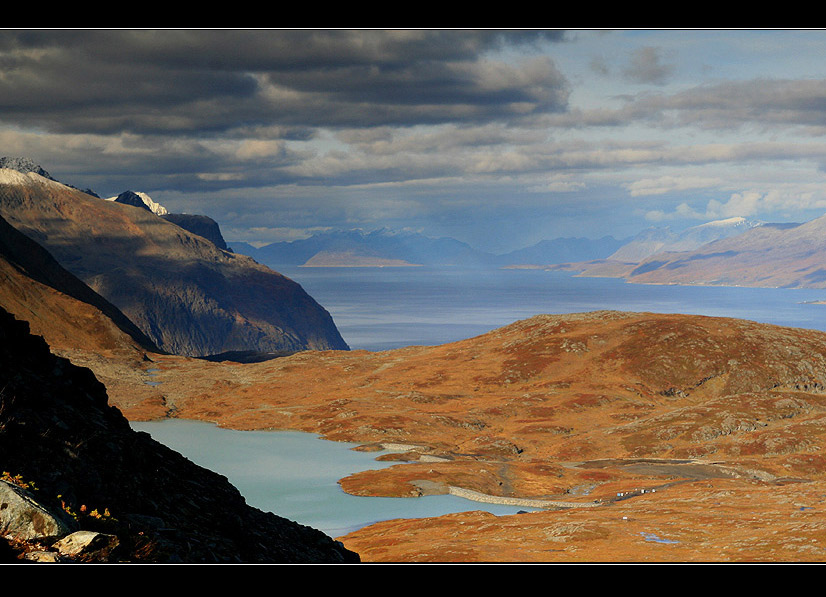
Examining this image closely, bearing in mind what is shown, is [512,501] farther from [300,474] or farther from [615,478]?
[300,474]

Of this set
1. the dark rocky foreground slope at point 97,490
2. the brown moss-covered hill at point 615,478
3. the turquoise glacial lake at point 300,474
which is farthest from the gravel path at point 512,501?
the dark rocky foreground slope at point 97,490

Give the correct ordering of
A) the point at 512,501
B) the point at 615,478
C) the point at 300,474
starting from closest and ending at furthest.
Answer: the point at 512,501 < the point at 615,478 < the point at 300,474

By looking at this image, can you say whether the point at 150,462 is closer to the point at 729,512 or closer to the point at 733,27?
the point at 733,27

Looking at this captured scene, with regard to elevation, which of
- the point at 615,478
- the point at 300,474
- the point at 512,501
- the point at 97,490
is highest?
the point at 300,474

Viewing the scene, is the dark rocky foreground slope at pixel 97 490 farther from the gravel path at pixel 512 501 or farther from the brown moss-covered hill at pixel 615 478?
the gravel path at pixel 512 501

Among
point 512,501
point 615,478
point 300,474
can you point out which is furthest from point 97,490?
point 300,474

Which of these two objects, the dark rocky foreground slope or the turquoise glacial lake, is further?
the turquoise glacial lake

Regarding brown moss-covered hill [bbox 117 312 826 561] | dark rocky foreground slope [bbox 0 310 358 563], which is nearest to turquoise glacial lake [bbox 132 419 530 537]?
brown moss-covered hill [bbox 117 312 826 561]

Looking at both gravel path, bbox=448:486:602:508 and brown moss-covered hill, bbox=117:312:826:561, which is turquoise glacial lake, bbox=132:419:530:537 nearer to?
gravel path, bbox=448:486:602:508

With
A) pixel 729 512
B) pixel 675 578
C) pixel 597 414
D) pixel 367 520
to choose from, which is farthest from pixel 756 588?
pixel 597 414
